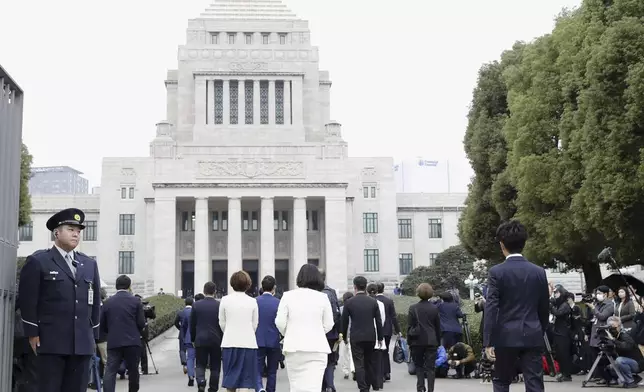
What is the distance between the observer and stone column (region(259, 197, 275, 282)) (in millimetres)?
57125

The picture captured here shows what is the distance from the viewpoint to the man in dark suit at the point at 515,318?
28.8 feet

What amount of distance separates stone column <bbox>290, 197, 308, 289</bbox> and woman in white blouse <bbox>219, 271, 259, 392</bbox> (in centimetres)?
4531

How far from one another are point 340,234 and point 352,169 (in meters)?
8.03

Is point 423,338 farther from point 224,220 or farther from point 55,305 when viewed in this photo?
point 224,220

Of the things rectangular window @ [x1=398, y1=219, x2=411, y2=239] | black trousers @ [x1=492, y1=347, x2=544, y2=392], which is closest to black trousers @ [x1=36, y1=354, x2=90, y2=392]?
black trousers @ [x1=492, y1=347, x2=544, y2=392]

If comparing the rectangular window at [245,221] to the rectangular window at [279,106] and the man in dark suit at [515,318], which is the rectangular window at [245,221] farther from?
the man in dark suit at [515,318]

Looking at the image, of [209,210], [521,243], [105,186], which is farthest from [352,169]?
[521,243]

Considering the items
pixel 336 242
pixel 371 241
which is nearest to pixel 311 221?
pixel 371 241

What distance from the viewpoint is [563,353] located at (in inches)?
649

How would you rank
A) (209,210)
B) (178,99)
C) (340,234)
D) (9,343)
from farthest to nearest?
(178,99), (209,210), (340,234), (9,343)

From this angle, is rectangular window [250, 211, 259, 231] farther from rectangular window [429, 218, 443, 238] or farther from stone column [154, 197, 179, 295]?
rectangular window [429, 218, 443, 238]

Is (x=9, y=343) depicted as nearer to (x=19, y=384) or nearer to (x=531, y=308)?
(x=19, y=384)

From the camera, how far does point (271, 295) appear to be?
13.6 metres

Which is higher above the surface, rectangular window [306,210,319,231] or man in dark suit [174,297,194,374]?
rectangular window [306,210,319,231]
